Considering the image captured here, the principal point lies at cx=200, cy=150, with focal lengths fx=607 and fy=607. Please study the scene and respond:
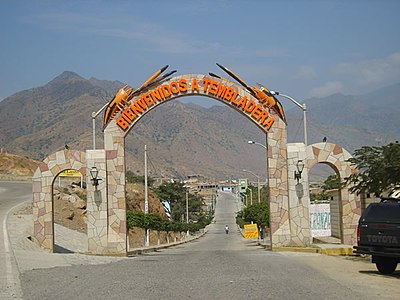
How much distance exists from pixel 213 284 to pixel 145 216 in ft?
108

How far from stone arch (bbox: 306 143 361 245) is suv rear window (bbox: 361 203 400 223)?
11.3 metres

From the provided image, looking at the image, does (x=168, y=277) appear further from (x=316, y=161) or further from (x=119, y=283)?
(x=316, y=161)

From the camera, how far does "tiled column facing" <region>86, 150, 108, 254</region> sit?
2680 cm

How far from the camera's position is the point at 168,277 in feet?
49.7

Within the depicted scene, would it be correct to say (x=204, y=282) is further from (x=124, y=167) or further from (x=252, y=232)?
(x=252, y=232)

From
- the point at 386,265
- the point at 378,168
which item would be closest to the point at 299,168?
the point at 378,168

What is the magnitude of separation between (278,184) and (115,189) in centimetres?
740

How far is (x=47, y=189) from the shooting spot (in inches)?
1053

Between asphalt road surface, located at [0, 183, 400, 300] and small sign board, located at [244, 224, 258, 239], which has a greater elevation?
asphalt road surface, located at [0, 183, 400, 300]

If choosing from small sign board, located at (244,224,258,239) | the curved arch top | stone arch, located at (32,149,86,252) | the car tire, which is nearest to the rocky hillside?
small sign board, located at (244,224,258,239)

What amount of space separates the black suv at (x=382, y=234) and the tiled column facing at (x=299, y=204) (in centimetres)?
1093

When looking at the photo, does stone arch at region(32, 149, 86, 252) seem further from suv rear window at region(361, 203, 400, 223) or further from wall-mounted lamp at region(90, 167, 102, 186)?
suv rear window at region(361, 203, 400, 223)

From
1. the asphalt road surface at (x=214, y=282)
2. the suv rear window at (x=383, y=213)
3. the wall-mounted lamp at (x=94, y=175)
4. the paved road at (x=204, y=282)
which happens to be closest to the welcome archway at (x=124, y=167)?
the wall-mounted lamp at (x=94, y=175)

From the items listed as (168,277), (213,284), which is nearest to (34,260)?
(168,277)
